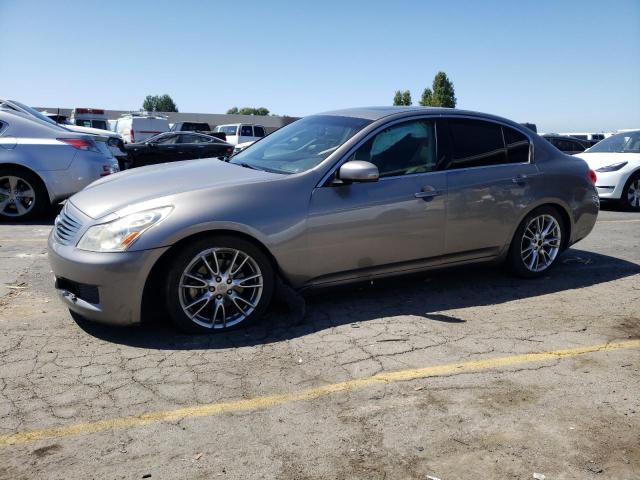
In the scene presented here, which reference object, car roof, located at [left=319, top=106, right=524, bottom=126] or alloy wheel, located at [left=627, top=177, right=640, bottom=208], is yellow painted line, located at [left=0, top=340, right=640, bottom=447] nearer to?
car roof, located at [left=319, top=106, right=524, bottom=126]

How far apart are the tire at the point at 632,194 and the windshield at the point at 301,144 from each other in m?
7.90

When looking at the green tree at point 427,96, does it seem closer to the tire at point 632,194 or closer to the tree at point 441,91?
the tree at point 441,91

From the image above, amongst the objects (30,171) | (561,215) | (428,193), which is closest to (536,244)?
(561,215)

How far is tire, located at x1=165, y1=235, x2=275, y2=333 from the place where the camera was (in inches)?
153

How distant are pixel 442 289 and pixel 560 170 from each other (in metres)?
1.69

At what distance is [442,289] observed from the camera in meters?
5.22

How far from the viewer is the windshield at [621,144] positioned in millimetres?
11297

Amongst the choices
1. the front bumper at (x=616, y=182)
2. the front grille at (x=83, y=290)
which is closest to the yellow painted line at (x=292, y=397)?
the front grille at (x=83, y=290)

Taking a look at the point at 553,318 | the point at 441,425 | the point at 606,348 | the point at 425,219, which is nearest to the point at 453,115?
the point at 425,219

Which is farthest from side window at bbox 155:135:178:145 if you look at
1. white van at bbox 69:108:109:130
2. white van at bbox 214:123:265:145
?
white van at bbox 214:123:265:145

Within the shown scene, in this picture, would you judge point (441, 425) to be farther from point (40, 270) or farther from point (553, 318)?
point (40, 270)

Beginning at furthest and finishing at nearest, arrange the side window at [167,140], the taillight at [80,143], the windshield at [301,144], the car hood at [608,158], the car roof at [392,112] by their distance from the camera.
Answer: the side window at [167,140] → the car hood at [608,158] → the taillight at [80,143] → the car roof at [392,112] → the windshield at [301,144]

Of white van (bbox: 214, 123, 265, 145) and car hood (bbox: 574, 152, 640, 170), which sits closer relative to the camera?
car hood (bbox: 574, 152, 640, 170)

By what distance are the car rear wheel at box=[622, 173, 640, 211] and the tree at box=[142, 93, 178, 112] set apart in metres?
131
